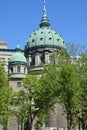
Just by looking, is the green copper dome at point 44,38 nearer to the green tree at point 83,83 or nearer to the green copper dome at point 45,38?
the green copper dome at point 45,38

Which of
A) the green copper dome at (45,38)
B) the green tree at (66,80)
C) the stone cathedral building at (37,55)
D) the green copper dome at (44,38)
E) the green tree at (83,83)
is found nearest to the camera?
the green tree at (66,80)

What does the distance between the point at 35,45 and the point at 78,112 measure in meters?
56.7

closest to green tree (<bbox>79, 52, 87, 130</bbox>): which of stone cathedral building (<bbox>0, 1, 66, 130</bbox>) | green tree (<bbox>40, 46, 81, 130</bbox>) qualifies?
green tree (<bbox>40, 46, 81, 130</bbox>)

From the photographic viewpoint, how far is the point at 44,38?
107 meters

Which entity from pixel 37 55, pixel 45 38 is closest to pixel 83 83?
pixel 37 55

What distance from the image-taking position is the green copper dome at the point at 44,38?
105 m

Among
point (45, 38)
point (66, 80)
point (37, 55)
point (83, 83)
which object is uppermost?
point (45, 38)

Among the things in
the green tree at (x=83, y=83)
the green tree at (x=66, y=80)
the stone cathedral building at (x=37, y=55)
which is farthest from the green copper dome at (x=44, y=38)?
the green tree at (x=83, y=83)

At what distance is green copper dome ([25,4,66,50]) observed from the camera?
10544cm

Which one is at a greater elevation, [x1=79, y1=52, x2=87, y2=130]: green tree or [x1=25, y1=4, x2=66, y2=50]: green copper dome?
[x1=25, y1=4, x2=66, y2=50]: green copper dome

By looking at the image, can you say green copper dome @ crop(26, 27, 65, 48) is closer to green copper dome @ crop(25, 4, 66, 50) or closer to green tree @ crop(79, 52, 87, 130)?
green copper dome @ crop(25, 4, 66, 50)

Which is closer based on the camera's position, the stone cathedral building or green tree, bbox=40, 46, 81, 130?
green tree, bbox=40, 46, 81, 130

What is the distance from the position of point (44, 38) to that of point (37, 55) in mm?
6740

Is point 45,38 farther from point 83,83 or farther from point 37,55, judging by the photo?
point 83,83
